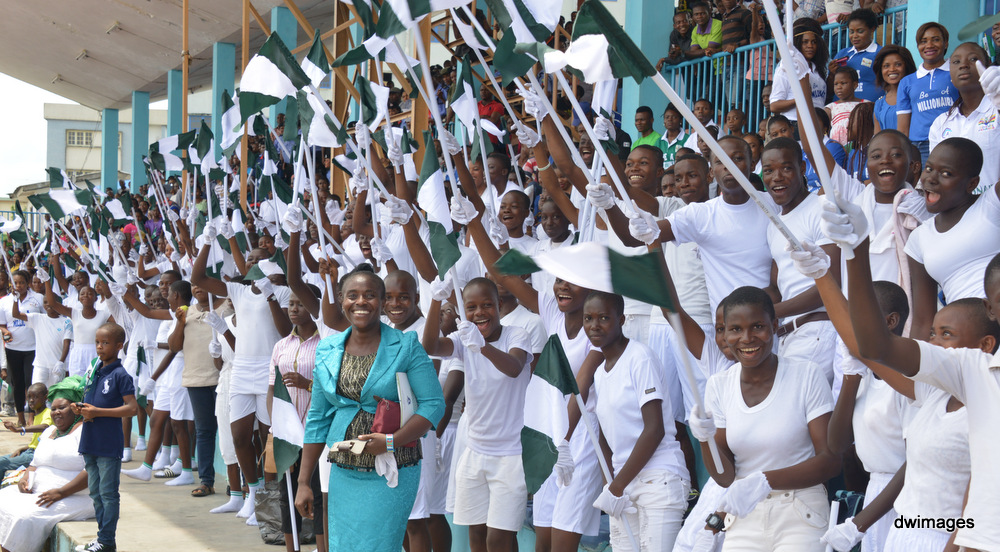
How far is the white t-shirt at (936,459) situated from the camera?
2.95 metres

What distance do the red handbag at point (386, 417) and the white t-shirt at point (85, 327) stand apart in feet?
28.0

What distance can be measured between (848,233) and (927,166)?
6.15ft

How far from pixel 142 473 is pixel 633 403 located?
21.4ft

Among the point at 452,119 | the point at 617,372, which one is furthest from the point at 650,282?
the point at 452,119

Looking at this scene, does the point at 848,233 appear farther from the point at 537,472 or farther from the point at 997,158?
the point at 997,158

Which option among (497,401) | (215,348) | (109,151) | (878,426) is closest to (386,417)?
(497,401)

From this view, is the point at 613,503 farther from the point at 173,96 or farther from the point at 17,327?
the point at 173,96

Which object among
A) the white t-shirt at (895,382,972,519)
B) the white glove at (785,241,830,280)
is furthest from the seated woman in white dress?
the white glove at (785,241,830,280)

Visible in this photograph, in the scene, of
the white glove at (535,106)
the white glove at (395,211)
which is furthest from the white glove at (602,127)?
the white glove at (395,211)

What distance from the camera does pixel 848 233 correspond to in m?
2.30

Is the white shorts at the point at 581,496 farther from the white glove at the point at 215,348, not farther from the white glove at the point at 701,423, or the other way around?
the white glove at the point at 215,348

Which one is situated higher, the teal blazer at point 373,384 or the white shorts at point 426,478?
the teal blazer at point 373,384

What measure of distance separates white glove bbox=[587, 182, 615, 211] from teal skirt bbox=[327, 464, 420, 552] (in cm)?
140

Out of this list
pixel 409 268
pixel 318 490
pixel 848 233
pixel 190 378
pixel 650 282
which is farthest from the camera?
pixel 190 378
